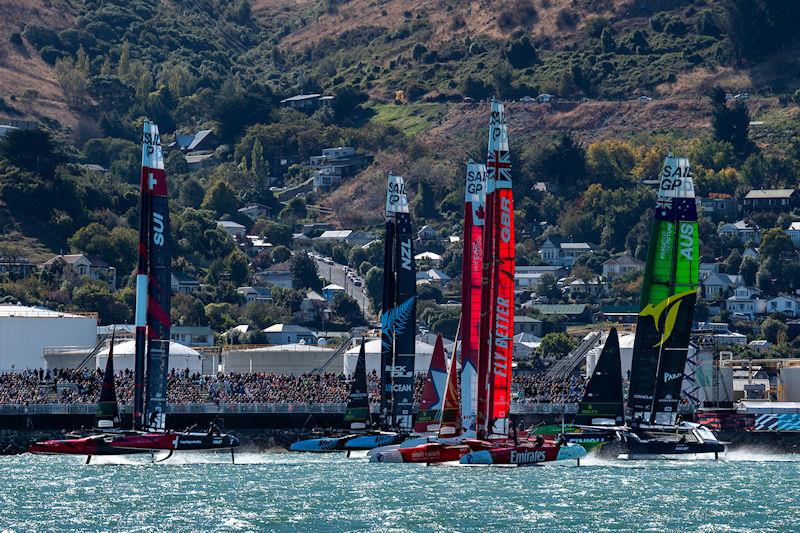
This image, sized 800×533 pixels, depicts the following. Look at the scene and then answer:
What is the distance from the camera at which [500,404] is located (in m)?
75.4

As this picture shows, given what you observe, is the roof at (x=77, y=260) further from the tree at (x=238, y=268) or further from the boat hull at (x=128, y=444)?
the boat hull at (x=128, y=444)

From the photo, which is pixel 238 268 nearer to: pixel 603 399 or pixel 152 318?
pixel 603 399

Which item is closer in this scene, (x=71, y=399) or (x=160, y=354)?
(x=160, y=354)

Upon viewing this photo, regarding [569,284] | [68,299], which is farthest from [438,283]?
[68,299]

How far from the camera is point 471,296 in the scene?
77938 millimetres

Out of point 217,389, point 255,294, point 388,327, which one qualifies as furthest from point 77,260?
point 388,327

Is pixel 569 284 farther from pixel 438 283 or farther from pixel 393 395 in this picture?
pixel 393 395

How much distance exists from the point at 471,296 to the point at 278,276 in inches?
4545

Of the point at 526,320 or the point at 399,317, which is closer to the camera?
the point at 399,317

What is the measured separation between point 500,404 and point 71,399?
1051 inches

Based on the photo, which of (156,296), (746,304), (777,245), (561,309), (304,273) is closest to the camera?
(156,296)

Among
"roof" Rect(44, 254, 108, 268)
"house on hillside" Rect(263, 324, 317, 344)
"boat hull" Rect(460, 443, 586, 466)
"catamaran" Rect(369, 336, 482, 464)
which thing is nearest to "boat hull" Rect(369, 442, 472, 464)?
"catamaran" Rect(369, 336, 482, 464)

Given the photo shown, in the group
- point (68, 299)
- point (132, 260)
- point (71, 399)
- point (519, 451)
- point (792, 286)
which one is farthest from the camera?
point (792, 286)

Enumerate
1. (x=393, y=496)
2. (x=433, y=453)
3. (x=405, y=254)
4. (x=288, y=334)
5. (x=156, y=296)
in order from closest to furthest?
1. (x=393, y=496)
2. (x=433, y=453)
3. (x=156, y=296)
4. (x=405, y=254)
5. (x=288, y=334)
